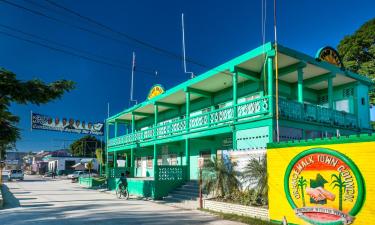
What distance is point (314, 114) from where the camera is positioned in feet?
49.7

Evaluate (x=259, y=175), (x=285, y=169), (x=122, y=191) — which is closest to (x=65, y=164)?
(x=122, y=191)

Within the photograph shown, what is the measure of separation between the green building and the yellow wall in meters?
2.09

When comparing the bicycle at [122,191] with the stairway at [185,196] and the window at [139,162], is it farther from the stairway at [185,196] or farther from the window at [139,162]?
the window at [139,162]

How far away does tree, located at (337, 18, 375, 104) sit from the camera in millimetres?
28266

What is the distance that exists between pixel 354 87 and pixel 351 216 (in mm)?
13173

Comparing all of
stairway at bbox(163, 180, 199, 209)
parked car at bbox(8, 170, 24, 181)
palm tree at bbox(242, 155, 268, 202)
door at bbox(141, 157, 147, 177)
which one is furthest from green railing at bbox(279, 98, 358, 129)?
parked car at bbox(8, 170, 24, 181)

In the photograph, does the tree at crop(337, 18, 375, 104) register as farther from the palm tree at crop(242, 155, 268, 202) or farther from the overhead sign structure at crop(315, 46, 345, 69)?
the palm tree at crop(242, 155, 268, 202)

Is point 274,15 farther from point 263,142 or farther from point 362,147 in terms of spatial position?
point 362,147

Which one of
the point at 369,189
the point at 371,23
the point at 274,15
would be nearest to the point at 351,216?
the point at 369,189

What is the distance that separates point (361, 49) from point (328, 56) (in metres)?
14.6

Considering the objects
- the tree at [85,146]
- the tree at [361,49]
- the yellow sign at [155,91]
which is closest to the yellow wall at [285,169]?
the yellow sign at [155,91]

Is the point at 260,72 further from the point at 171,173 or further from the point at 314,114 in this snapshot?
the point at 171,173

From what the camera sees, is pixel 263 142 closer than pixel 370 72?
Yes

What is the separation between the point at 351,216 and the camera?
7840 millimetres
